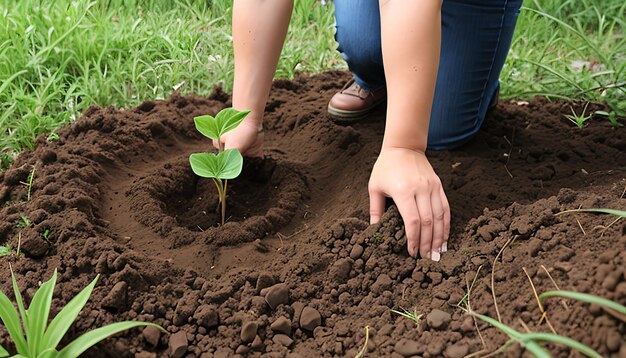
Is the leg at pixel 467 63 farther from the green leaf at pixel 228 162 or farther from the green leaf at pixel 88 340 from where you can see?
the green leaf at pixel 88 340

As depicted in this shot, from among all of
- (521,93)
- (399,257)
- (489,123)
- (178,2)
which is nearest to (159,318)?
(399,257)

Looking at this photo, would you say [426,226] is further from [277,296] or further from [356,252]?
[277,296]

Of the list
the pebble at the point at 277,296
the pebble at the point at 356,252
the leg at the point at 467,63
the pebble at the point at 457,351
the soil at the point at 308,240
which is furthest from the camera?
the leg at the point at 467,63

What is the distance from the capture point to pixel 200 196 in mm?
2072

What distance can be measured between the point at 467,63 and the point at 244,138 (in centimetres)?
82

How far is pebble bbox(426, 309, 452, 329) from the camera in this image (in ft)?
4.36

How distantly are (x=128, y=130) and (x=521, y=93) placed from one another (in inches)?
62.4

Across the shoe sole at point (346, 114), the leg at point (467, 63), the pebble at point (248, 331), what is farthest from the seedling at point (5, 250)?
the leg at point (467, 63)

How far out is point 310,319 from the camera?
1436 millimetres

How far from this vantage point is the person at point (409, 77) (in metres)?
1.54

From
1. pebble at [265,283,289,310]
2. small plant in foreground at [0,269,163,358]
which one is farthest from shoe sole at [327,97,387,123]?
small plant in foreground at [0,269,163,358]

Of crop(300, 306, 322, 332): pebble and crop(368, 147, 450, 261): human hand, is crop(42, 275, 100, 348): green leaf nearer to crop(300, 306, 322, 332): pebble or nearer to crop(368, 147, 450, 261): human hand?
crop(300, 306, 322, 332): pebble

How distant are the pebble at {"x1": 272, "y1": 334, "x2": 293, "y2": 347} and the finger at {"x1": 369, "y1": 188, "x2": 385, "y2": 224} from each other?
387 mm

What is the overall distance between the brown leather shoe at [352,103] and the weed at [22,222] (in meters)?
1.17
